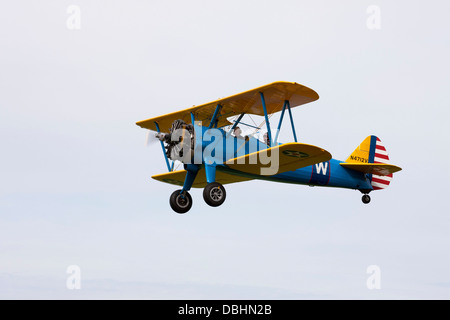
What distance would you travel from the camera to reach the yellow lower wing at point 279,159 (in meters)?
14.9

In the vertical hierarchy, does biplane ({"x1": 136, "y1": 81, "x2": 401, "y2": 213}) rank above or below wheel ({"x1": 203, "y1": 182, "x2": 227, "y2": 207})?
above

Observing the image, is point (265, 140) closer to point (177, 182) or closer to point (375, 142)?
point (177, 182)

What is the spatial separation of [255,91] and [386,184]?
6.39 m

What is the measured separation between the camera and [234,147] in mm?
16234

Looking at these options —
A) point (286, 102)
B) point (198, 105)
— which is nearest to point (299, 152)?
point (286, 102)

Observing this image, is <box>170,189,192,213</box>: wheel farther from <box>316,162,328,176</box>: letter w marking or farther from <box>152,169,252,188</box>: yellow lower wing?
<box>316,162,328,176</box>: letter w marking

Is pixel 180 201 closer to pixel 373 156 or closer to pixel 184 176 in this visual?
pixel 184 176

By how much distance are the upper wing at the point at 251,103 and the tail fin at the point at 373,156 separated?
12.9 ft

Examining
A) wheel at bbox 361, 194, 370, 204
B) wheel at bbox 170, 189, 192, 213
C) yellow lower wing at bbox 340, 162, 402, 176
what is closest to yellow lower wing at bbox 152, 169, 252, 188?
wheel at bbox 170, 189, 192, 213

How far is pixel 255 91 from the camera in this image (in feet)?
50.5

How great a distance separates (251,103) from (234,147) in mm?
1194

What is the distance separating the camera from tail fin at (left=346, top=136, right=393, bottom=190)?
19422mm

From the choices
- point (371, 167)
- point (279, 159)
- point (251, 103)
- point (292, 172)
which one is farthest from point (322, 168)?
point (251, 103)

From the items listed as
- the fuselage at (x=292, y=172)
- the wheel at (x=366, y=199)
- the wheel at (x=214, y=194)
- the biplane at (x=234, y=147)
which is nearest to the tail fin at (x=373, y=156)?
the fuselage at (x=292, y=172)
